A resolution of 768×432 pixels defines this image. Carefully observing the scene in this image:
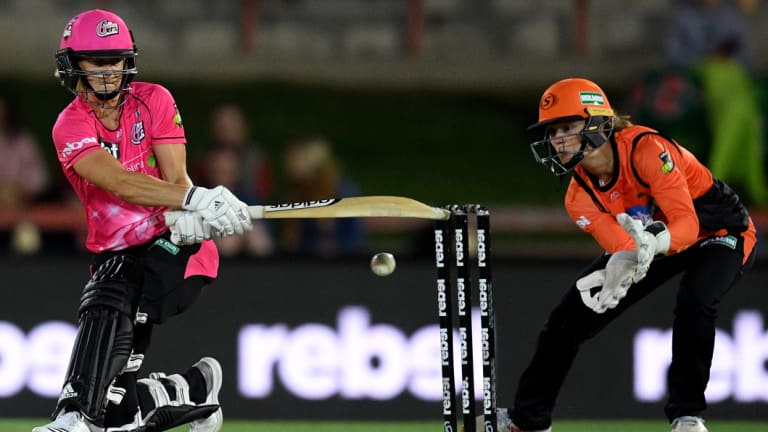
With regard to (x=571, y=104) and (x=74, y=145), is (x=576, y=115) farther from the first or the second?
(x=74, y=145)

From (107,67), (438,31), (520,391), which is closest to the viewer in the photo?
(107,67)

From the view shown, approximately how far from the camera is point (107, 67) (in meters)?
5.72

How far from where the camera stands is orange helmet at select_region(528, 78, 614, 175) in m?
5.96

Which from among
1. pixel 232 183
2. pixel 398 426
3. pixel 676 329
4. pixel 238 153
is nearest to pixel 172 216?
pixel 676 329

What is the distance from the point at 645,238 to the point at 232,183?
4672 mm

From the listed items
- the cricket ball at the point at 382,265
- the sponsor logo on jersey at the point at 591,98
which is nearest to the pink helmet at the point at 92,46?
the cricket ball at the point at 382,265

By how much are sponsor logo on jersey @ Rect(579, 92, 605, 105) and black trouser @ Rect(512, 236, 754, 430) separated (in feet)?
2.48

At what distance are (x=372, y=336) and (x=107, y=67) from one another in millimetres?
2998

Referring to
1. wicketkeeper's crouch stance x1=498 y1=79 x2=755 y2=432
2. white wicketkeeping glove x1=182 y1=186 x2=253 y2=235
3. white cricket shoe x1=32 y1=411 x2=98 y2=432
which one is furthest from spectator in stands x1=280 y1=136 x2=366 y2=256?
white cricket shoe x1=32 y1=411 x2=98 y2=432

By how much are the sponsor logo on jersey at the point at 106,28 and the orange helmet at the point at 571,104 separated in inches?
72.2

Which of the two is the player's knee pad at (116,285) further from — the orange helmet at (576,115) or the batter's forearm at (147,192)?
the orange helmet at (576,115)

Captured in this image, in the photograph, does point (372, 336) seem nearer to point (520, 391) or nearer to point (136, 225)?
point (520, 391)

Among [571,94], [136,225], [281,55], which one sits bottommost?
[136,225]

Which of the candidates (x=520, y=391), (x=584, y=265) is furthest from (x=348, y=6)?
(x=520, y=391)
